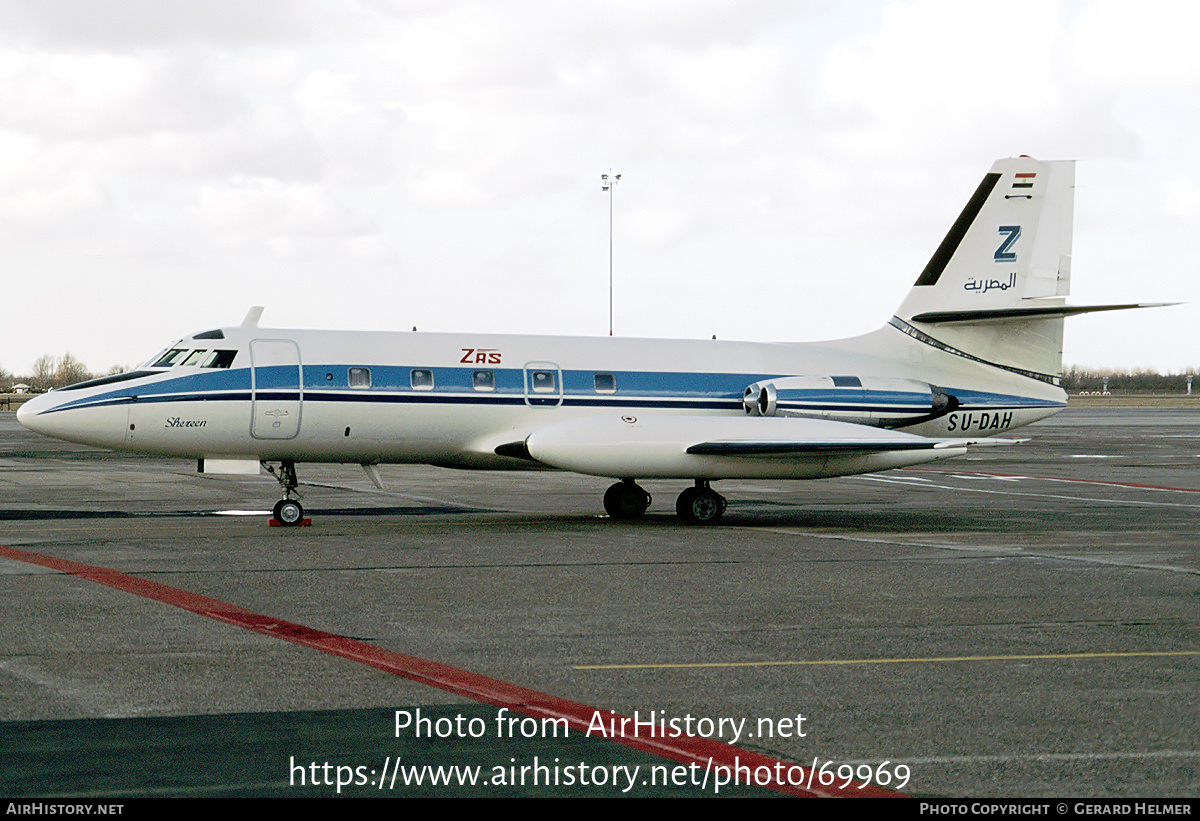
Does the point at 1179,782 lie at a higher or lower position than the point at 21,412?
lower

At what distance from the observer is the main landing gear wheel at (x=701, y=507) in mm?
20672

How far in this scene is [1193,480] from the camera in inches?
1250

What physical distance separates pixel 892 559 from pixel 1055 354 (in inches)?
374

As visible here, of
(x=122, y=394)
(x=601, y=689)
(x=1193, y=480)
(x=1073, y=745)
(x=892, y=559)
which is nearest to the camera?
(x=1073, y=745)

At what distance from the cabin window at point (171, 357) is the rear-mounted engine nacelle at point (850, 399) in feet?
29.5

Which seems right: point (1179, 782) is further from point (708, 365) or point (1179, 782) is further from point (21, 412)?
point (21, 412)

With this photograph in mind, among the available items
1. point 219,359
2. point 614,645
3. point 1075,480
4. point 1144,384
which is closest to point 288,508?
point 219,359

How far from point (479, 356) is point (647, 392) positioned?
280cm

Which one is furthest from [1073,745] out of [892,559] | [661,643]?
[892,559]

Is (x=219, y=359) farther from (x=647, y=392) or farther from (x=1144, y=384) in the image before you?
(x=1144, y=384)

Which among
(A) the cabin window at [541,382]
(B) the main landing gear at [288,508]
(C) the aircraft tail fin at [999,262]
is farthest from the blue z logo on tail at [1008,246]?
(B) the main landing gear at [288,508]

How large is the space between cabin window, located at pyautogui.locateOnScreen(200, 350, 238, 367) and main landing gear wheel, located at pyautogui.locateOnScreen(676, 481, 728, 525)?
733 cm

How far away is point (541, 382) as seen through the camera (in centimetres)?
2072

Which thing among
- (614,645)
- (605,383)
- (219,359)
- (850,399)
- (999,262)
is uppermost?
(999,262)
